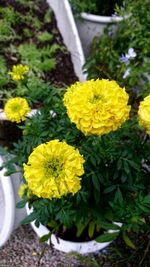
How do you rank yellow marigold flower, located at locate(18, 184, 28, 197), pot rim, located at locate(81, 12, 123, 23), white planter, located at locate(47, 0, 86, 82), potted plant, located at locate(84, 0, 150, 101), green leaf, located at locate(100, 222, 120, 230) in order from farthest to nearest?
pot rim, located at locate(81, 12, 123, 23), white planter, located at locate(47, 0, 86, 82), potted plant, located at locate(84, 0, 150, 101), yellow marigold flower, located at locate(18, 184, 28, 197), green leaf, located at locate(100, 222, 120, 230)

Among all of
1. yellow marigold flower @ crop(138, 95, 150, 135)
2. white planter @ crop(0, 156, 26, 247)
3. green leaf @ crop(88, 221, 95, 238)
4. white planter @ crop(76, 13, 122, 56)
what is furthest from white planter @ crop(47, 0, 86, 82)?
yellow marigold flower @ crop(138, 95, 150, 135)

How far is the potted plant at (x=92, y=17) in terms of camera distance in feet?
9.08

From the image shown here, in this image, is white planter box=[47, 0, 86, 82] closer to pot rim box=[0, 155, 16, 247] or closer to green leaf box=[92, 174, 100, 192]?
pot rim box=[0, 155, 16, 247]

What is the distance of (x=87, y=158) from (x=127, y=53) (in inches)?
49.5

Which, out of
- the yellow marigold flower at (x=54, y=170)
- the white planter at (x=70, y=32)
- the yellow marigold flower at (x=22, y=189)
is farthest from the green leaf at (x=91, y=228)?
the white planter at (x=70, y=32)

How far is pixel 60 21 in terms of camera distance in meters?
2.83

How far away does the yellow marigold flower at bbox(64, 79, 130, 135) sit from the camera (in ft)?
3.24

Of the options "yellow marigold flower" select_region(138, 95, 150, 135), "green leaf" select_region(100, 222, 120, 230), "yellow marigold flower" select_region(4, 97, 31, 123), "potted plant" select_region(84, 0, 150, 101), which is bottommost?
"green leaf" select_region(100, 222, 120, 230)

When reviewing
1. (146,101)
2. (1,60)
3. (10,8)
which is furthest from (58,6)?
(146,101)

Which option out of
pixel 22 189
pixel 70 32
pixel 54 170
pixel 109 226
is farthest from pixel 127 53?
pixel 54 170

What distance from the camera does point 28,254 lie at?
2.00 meters

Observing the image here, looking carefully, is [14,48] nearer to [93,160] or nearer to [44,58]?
[44,58]

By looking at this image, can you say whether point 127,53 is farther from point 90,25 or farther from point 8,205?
point 8,205

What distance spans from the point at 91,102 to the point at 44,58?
163 centimetres
